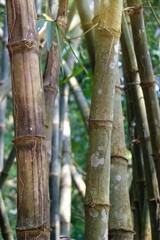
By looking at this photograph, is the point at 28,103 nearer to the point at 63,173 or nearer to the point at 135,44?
the point at 135,44

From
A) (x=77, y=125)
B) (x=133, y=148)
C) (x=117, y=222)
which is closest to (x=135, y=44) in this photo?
(x=133, y=148)

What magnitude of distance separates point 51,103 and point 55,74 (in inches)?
3.3

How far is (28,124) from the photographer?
131 cm

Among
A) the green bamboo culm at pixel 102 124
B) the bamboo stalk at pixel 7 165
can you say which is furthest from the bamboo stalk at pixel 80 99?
the green bamboo culm at pixel 102 124

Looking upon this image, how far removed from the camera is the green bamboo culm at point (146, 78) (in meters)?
1.90

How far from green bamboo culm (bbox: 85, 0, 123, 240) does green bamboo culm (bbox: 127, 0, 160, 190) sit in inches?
16.7

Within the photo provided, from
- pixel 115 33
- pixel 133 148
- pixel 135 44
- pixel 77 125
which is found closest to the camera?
pixel 115 33

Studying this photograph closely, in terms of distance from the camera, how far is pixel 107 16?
1516mm

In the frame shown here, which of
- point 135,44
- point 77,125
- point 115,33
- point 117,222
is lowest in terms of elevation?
point 117,222

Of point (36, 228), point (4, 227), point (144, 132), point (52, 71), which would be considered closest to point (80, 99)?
point (4, 227)

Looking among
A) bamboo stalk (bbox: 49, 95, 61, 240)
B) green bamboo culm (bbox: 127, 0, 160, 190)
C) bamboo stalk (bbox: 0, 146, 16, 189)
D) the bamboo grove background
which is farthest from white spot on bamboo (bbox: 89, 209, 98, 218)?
bamboo stalk (bbox: 0, 146, 16, 189)

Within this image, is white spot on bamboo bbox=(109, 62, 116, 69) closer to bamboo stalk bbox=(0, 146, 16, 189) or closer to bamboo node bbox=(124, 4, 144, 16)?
bamboo node bbox=(124, 4, 144, 16)

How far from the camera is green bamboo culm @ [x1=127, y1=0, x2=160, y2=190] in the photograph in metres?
1.90

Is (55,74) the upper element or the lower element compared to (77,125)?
lower
